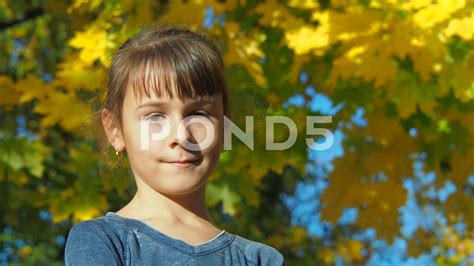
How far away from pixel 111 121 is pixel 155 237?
343mm

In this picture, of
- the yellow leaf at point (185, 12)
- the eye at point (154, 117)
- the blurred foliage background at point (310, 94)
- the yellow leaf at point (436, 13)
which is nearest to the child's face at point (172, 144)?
the eye at point (154, 117)

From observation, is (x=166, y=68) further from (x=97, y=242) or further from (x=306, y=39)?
(x=306, y=39)

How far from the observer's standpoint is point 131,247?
196 centimetres

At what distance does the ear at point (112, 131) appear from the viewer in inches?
86.0

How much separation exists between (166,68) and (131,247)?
1.21 ft

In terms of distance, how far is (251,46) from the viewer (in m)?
4.87

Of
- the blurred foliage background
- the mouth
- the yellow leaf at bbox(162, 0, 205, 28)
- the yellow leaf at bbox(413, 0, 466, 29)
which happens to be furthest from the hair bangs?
the yellow leaf at bbox(162, 0, 205, 28)

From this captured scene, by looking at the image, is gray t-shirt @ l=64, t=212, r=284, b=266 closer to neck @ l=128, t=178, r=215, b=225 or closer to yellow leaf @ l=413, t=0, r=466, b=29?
neck @ l=128, t=178, r=215, b=225

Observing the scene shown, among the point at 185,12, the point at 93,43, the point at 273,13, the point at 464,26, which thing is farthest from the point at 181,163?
the point at 273,13

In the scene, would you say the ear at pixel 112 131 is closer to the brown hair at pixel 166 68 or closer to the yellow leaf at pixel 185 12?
the brown hair at pixel 166 68

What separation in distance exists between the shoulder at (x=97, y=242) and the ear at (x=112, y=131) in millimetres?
240

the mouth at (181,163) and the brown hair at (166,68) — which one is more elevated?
the brown hair at (166,68)

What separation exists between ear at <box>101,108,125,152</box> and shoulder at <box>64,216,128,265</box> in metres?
0.24

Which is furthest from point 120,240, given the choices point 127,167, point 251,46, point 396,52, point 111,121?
point 251,46
